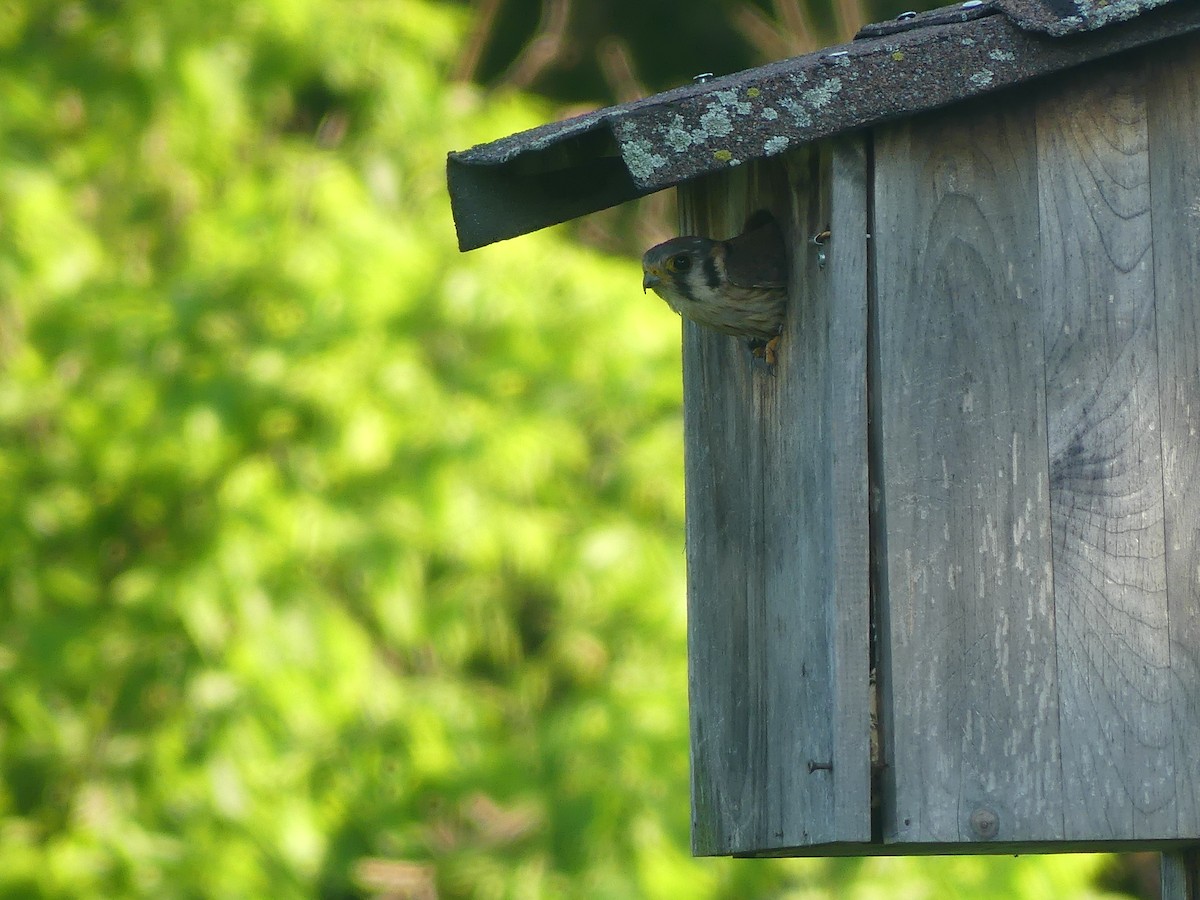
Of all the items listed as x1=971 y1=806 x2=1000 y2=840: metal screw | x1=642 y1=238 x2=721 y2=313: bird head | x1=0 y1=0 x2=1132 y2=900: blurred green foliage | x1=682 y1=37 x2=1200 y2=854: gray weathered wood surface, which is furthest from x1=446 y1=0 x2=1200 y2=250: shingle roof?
x1=0 y1=0 x2=1132 y2=900: blurred green foliage

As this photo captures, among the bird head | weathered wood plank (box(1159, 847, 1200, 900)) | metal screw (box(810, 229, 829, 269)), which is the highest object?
the bird head

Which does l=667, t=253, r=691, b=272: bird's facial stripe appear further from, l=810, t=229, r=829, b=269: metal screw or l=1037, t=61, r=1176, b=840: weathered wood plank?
l=1037, t=61, r=1176, b=840: weathered wood plank

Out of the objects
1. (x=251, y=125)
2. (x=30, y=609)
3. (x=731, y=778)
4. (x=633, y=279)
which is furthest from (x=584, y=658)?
(x=731, y=778)

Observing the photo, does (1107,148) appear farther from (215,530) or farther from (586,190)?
(215,530)

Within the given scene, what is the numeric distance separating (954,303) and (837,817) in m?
0.72

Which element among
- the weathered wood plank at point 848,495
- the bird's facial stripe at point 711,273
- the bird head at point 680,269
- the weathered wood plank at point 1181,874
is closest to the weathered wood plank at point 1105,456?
the weathered wood plank at point 848,495

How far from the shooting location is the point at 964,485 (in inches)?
90.7

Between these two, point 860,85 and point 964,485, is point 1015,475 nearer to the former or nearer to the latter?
point 964,485

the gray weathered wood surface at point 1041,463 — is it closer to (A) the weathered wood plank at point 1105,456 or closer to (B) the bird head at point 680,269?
(A) the weathered wood plank at point 1105,456

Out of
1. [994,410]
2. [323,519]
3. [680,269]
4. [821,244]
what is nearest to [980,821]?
[994,410]

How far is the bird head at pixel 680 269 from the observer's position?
2.89 meters

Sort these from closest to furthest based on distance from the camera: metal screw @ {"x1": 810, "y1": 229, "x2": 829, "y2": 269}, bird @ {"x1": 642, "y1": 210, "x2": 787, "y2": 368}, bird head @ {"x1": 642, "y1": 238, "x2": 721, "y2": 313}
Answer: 1. metal screw @ {"x1": 810, "y1": 229, "x2": 829, "y2": 269}
2. bird @ {"x1": 642, "y1": 210, "x2": 787, "y2": 368}
3. bird head @ {"x1": 642, "y1": 238, "x2": 721, "y2": 313}

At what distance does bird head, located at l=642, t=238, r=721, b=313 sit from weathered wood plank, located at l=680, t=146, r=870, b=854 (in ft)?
0.28

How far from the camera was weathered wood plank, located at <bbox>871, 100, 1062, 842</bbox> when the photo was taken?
2244mm
